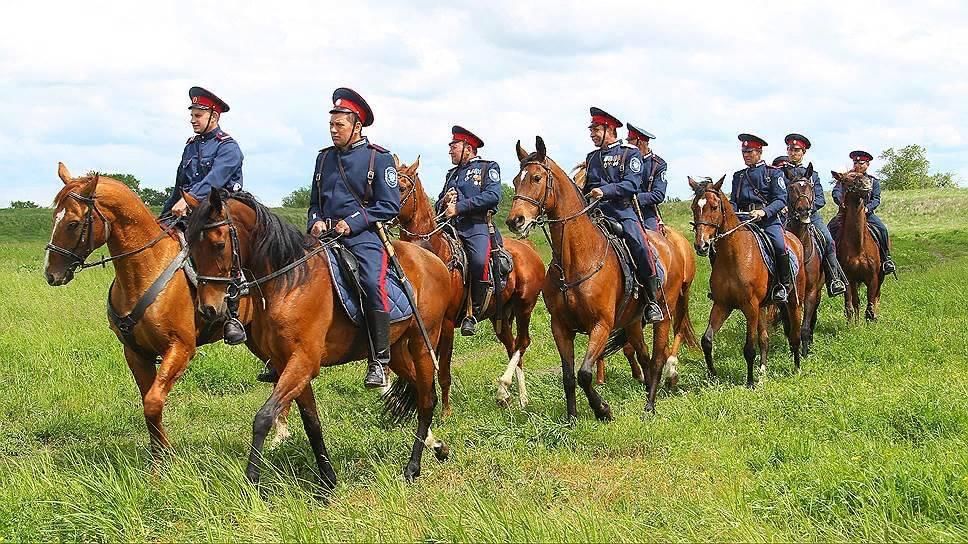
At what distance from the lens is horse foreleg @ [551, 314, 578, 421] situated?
9258mm

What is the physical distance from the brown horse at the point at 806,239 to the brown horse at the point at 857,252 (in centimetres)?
167

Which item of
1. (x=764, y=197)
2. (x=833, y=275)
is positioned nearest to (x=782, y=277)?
(x=764, y=197)

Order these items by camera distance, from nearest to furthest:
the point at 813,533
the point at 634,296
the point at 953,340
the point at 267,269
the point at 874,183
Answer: the point at 813,533 < the point at 267,269 < the point at 634,296 < the point at 953,340 < the point at 874,183

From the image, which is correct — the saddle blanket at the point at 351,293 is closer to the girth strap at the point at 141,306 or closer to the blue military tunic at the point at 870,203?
the girth strap at the point at 141,306

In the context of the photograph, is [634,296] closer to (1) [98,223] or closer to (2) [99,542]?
(1) [98,223]

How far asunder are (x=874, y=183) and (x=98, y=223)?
14260 millimetres

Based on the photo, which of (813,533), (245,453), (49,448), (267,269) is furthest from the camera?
(49,448)

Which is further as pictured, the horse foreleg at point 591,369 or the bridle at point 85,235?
the horse foreleg at point 591,369

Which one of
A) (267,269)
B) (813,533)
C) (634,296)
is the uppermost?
(267,269)

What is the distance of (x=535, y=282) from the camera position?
1231 centimetres

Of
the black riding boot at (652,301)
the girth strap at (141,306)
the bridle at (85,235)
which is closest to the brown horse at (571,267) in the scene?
the black riding boot at (652,301)

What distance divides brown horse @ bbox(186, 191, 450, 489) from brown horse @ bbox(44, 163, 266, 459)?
82cm

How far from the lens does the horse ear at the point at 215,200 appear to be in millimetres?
6051

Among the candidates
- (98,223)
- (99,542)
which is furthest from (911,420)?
(98,223)
